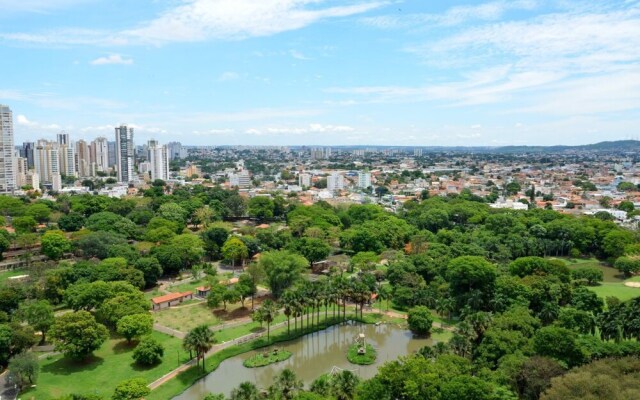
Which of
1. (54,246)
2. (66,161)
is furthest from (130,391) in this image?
(66,161)

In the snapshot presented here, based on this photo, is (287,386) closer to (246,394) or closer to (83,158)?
(246,394)

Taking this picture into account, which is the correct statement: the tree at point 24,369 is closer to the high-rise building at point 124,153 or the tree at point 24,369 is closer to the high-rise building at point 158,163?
the high-rise building at point 124,153

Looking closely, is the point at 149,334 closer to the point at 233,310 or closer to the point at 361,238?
the point at 233,310

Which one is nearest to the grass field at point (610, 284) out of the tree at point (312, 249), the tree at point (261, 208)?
the tree at point (312, 249)

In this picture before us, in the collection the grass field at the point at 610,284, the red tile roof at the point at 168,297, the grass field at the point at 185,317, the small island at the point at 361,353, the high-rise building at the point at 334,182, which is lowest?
the small island at the point at 361,353

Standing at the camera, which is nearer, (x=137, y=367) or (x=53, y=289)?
(x=137, y=367)

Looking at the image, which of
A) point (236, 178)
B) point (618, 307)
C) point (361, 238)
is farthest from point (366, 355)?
point (236, 178)
